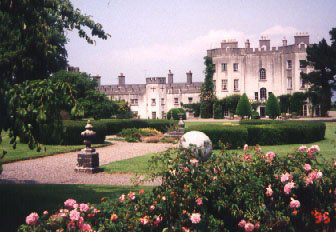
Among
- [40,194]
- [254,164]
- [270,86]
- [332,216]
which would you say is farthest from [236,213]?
[270,86]

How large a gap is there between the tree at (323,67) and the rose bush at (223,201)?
3411 cm

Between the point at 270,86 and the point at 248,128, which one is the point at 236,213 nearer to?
the point at 248,128

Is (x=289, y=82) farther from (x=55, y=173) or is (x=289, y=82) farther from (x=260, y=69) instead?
(x=55, y=173)

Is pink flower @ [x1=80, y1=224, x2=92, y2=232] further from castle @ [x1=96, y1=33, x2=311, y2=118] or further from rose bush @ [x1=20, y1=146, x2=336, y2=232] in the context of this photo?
castle @ [x1=96, y1=33, x2=311, y2=118]

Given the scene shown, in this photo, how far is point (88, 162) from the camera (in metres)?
12.7

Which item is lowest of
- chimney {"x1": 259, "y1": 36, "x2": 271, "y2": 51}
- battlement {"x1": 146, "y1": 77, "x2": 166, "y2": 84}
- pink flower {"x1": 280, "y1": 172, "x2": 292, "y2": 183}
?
pink flower {"x1": 280, "y1": 172, "x2": 292, "y2": 183}

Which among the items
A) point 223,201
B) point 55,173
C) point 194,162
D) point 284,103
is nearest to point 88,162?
point 55,173

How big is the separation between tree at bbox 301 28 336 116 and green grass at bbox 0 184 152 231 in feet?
109

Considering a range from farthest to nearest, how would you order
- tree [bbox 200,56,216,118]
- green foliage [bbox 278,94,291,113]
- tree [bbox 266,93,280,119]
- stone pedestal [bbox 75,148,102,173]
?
tree [bbox 200,56,216,118] → green foliage [bbox 278,94,291,113] → tree [bbox 266,93,280,119] → stone pedestal [bbox 75,148,102,173]

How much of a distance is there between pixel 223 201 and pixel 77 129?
54.8ft

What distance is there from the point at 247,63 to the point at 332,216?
1876 inches

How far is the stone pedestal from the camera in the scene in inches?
500

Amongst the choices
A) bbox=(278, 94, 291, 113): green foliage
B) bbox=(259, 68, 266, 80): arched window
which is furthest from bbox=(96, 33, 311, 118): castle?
bbox=(278, 94, 291, 113): green foliage

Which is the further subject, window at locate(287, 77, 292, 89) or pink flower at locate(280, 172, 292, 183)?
window at locate(287, 77, 292, 89)
